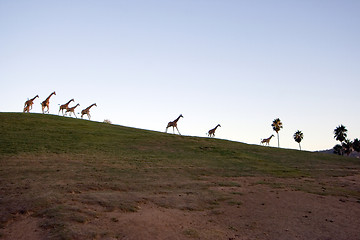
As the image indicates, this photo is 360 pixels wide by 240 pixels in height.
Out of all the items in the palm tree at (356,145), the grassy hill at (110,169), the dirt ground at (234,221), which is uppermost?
the palm tree at (356,145)

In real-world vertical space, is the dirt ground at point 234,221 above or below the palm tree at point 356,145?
below

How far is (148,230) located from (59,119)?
36629 mm

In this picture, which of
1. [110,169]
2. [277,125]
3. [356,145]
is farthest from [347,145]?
[110,169]

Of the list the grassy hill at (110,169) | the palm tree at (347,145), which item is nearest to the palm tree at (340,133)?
the palm tree at (347,145)

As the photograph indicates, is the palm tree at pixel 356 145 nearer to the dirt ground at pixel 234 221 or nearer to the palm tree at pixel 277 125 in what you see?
the palm tree at pixel 277 125

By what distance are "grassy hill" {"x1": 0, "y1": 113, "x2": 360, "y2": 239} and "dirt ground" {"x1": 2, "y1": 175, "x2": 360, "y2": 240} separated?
0.60 m

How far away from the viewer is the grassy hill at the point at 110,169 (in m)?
18.4

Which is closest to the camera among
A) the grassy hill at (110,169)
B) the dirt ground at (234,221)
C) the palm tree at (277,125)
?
the dirt ground at (234,221)

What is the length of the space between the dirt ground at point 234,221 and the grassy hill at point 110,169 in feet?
1.95

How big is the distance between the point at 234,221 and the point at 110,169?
38.7 feet

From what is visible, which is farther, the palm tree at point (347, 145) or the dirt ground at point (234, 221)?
the palm tree at point (347, 145)

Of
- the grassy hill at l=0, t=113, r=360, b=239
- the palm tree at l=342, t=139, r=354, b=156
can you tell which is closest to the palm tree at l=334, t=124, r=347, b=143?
the palm tree at l=342, t=139, r=354, b=156

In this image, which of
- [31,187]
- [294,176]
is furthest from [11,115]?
[294,176]

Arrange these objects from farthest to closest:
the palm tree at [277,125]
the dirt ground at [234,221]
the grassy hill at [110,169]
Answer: the palm tree at [277,125], the grassy hill at [110,169], the dirt ground at [234,221]
